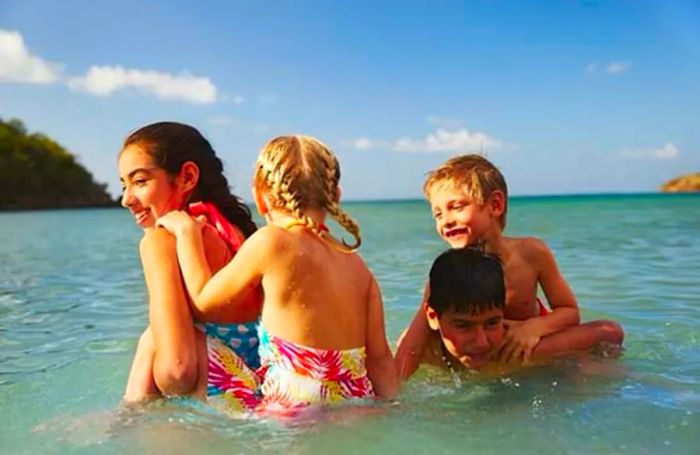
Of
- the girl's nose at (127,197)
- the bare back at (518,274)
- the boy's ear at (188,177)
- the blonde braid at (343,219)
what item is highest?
the boy's ear at (188,177)

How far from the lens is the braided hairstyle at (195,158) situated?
121 inches

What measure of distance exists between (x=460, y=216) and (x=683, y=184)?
347ft

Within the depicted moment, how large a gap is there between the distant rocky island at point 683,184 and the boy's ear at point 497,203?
103m

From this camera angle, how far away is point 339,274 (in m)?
2.79

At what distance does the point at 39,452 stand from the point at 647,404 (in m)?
2.35

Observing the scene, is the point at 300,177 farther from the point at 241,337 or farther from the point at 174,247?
the point at 241,337

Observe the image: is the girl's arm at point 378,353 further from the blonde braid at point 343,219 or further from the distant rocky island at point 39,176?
the distant rocky island at point 39,176

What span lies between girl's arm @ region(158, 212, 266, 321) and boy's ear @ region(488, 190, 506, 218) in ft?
5.02

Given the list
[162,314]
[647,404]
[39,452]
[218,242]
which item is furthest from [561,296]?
[39,452]

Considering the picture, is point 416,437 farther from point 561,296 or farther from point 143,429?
point 561,296

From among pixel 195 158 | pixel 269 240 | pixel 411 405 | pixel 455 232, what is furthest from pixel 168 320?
pixel 455 232

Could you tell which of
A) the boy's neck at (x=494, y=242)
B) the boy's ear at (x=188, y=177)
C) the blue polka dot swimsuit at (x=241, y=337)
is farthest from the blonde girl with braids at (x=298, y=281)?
the boy's neck at (x=494, y=242)

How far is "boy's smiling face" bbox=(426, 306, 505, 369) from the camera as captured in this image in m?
3.56

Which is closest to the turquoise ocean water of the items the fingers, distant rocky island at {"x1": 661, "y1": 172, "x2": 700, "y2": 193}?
the fingers
